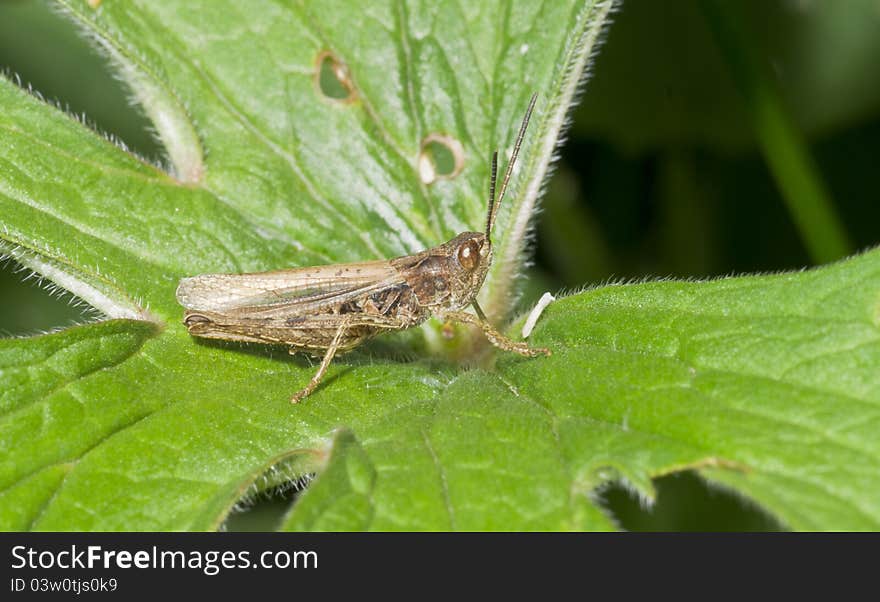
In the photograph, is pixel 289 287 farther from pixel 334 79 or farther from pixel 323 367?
pixel 334 79

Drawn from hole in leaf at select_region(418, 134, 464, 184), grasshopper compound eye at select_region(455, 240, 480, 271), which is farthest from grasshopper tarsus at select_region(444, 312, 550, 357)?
hole in leaf at select_region(418, 134, 464, 184)

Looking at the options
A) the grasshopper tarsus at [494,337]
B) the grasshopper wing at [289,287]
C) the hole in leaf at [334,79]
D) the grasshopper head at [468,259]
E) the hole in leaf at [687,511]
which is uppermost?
the hole in leaf at [334,79]

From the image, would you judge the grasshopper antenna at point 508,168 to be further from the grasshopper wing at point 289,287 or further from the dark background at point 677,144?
the dark background at point 677,144

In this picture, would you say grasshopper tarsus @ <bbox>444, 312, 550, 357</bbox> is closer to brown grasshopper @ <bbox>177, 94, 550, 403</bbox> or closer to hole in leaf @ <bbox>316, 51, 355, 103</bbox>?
brown grasshopper @ <bbox>177, 94, 550, 403</bbox>

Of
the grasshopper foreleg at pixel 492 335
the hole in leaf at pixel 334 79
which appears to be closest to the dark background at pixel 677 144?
the grasshopper foreleg at pixel 492 335

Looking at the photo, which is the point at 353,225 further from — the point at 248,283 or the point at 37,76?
the point at 37,76
